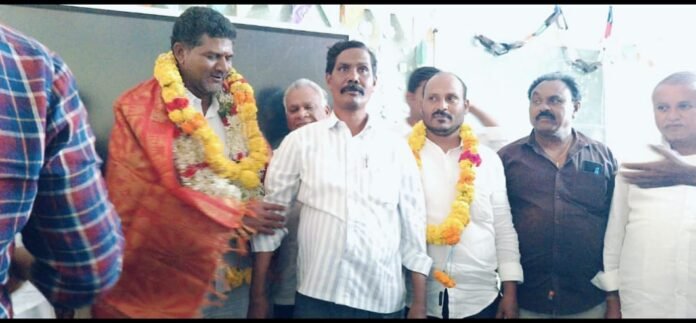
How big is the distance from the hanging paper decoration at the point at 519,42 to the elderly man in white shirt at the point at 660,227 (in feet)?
4.85

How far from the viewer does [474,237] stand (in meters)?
1.69

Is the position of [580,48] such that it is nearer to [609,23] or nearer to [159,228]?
[609,23]

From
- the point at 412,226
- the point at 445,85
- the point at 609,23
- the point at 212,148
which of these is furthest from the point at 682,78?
the point at 609,23

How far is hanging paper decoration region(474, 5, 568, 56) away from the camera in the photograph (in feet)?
10.3

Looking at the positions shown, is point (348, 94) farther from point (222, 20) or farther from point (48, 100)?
point (48, 100)

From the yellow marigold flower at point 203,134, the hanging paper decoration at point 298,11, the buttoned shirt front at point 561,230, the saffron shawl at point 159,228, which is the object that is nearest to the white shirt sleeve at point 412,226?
the buttoned shirt front at point 561,230

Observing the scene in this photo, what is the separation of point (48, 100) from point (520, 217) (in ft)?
4.87

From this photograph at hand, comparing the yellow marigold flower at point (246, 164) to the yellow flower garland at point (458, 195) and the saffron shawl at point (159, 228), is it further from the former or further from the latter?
the yellow flower garland at point (458, 195)

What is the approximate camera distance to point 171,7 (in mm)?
2133

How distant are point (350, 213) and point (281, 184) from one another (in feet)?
0.73

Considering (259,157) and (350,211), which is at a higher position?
(259,157)

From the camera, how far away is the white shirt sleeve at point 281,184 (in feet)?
5.10

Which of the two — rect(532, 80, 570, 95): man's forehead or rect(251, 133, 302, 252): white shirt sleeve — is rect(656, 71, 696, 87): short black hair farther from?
rect(251, 133, 302, 252): white shirt sleeve

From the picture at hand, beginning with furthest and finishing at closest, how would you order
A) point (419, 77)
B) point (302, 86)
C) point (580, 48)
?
point (580, 48) → point (419, 77) → point (302, 86)
